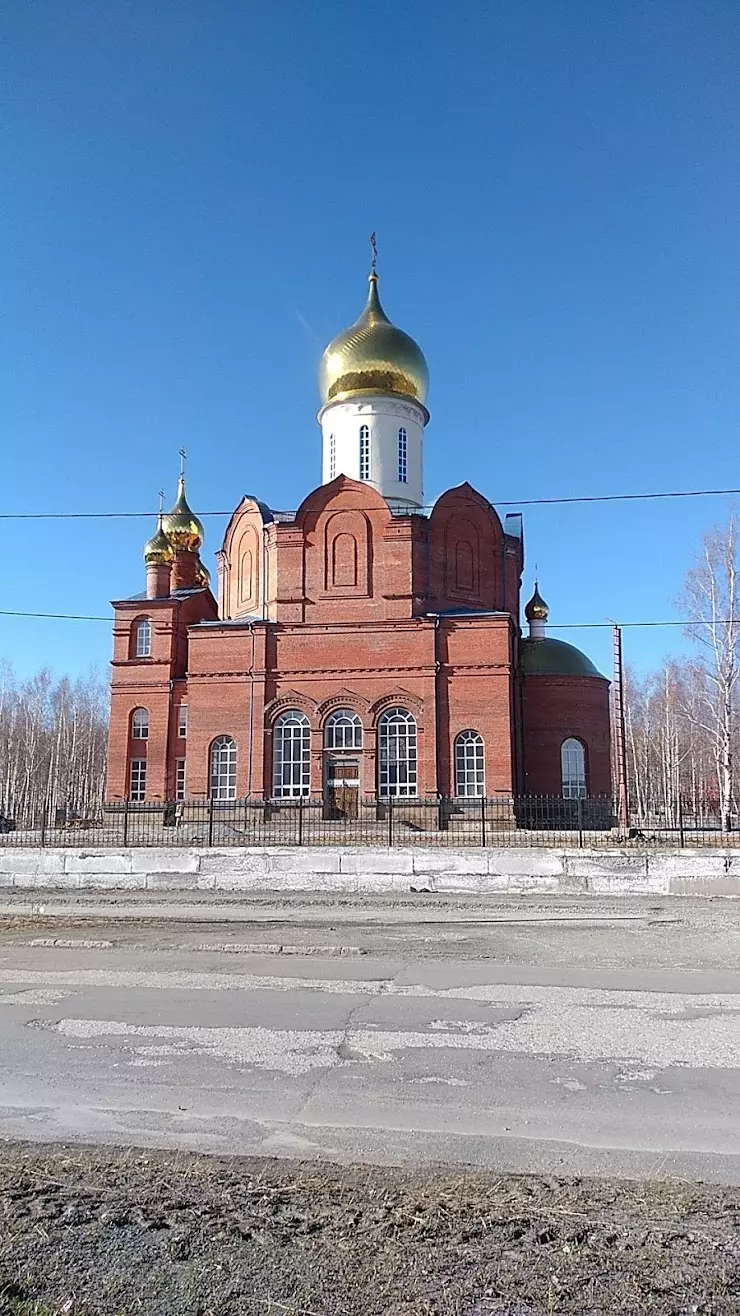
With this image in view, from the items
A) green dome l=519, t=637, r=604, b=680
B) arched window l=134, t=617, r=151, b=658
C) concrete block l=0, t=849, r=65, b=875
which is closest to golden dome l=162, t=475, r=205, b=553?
arched window l=134, t=617, r=151, b=658

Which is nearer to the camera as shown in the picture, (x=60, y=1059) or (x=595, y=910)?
(x=60, y=1059)

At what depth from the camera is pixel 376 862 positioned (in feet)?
59.3

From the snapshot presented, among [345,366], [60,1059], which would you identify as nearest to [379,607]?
[345,366]

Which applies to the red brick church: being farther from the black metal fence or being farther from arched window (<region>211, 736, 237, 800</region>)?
the black metal fence

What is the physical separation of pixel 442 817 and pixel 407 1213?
27001 mm

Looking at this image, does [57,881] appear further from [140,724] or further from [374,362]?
[374,362]

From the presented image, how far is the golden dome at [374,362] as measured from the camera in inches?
1465

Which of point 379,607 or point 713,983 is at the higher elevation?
point 379,607

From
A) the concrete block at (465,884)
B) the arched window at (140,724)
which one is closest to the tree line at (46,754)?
the arched window at (140,724)

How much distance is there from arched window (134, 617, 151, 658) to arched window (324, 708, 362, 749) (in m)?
9.00

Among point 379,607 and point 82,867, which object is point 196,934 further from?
point 379,607

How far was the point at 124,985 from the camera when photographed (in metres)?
8.84

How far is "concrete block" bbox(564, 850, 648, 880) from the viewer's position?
17172 millimetres

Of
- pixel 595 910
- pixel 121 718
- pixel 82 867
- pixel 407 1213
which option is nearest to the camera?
pixel 407 1213
